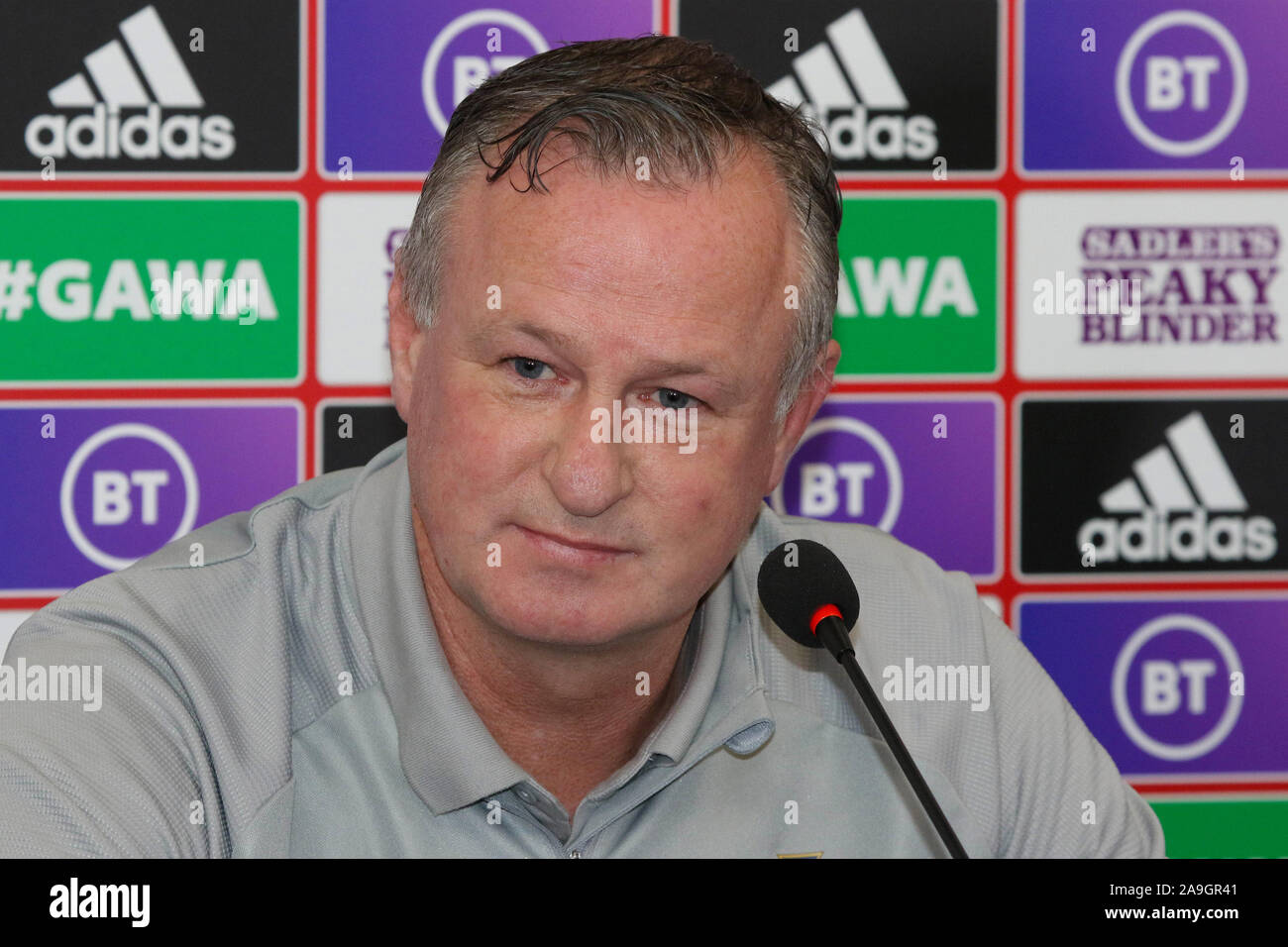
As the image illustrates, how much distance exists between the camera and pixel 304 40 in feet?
5.54

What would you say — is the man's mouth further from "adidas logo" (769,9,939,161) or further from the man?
"adidas logo" (769,9,939,161)

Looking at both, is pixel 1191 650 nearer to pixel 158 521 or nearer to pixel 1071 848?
pixel 1071 848

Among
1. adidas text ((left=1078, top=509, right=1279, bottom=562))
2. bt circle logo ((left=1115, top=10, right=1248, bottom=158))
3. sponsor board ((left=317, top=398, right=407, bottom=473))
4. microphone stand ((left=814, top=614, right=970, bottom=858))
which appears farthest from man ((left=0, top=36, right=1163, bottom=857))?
bt circle logo ((left=1115, top=10, right=1248, bottom=158))

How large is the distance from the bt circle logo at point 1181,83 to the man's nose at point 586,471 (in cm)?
117

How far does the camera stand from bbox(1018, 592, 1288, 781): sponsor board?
186 cm

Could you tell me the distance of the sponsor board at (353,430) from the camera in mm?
1740

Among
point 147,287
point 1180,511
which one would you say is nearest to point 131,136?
point 147,287

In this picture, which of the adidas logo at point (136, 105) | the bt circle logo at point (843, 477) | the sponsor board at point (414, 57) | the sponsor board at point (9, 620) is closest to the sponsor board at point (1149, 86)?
the bt circle logo at point (843, 477)

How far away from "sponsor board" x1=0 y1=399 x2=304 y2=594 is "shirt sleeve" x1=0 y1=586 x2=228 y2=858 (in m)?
0.65

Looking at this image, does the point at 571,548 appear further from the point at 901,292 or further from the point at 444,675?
Answer: the point at 901,292

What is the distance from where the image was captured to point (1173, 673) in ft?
6.15

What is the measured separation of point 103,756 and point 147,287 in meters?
0.88

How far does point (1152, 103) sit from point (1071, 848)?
1.09 m
